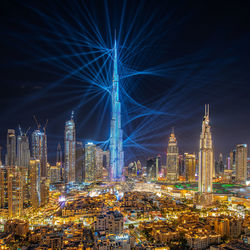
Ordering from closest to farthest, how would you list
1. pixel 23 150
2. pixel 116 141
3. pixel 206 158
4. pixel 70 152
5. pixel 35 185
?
pixel 35 185, pixel 206 158, pixel 23 150, pixel 116 141, pixel 70 152

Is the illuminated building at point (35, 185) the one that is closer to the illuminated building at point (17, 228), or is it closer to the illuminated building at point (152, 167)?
the illuminated building at point (17, 228)

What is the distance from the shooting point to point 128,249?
413 cm

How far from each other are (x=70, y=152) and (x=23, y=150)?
290 centimetres

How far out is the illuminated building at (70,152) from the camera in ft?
43.7

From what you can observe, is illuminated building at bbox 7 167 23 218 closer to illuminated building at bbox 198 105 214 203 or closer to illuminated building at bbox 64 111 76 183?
illuminated building at bbox 64 111 76 183

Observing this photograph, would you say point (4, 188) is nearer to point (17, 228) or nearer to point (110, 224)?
point (17, 228)

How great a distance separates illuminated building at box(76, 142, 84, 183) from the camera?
46.0 feet

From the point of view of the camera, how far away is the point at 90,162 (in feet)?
47.9

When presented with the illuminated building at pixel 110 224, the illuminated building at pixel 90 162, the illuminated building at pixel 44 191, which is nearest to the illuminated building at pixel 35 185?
the illuminated building at pixel 44 191

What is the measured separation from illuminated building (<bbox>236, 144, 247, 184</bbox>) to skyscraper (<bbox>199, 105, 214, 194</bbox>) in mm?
8077

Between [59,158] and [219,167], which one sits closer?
[59,158]

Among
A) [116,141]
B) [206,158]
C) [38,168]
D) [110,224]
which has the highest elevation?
[116,141]

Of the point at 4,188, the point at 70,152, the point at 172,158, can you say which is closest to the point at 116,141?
the point at 70,152

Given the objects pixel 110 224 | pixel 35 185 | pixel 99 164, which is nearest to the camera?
pixel 110 224
